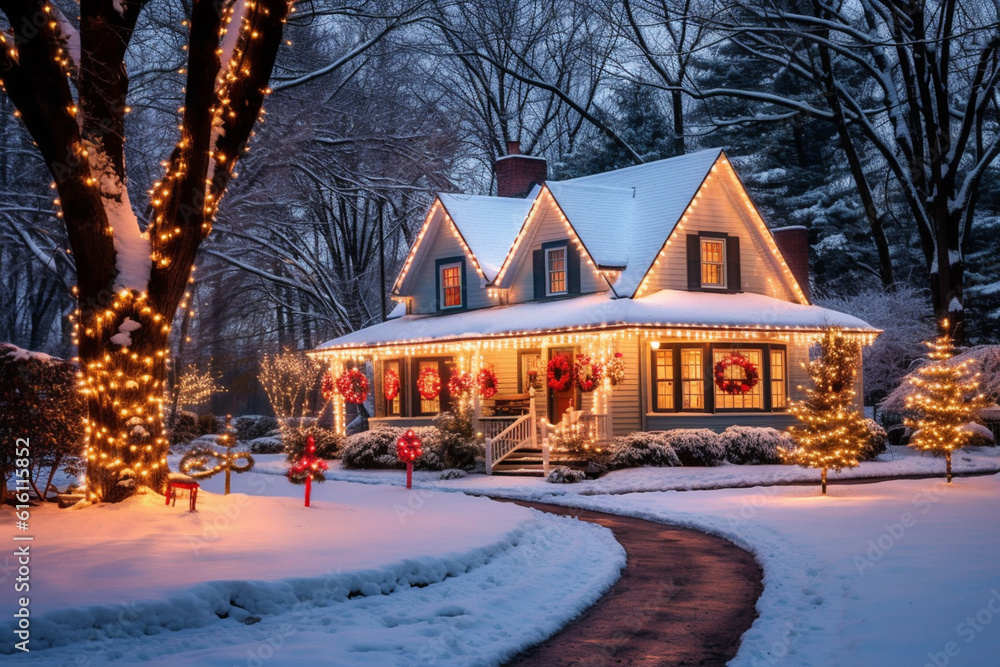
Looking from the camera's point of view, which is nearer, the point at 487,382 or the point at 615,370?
the point at 615,370

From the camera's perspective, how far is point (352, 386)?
100 ft

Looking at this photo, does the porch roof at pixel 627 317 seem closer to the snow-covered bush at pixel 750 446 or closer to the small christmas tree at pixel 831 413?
the snow-covered bush at pixel 750 446

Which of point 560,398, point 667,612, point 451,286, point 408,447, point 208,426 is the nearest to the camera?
point 667,612

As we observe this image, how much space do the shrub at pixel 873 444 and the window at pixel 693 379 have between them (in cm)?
414

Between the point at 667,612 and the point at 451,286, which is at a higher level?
the point at 451,286

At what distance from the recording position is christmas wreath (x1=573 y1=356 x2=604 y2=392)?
24.9 meters

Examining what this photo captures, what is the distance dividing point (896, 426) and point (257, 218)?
20335 millimetres

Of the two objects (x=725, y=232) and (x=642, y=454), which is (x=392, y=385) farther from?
(x=725, y=232)

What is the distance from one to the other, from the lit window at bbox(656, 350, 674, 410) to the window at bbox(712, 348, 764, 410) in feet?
3.79

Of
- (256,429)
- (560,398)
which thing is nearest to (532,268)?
(560,398)

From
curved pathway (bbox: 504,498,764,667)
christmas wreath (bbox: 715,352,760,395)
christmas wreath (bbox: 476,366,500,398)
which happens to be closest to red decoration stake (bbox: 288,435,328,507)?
curved pathway (bbox: 504,498,764,667)

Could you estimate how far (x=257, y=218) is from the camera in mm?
27094

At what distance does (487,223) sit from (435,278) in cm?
241

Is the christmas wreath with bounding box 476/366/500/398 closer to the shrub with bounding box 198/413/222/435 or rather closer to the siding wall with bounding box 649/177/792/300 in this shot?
the siding wall with bounding box 649/177/792/300
